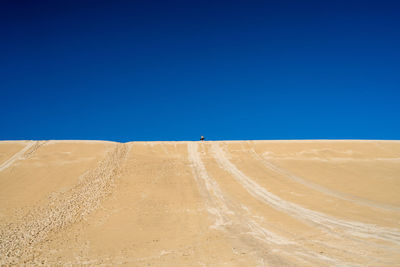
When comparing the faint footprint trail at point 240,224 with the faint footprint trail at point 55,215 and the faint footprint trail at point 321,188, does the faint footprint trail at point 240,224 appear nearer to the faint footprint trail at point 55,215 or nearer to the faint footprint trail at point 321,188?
the faint footprint trail at point 321,188

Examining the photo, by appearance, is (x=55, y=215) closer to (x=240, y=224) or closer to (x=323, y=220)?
(x=240, y=224)

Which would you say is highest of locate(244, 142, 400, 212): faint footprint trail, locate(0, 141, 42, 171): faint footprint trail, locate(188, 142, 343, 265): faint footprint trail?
locate(0, 141, 42, 171): faint footprint trail

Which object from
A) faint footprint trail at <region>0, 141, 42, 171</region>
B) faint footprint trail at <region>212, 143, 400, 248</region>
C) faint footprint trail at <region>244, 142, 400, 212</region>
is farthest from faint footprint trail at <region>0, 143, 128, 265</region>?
faint footprint trail at <region>244, 142, 400, 212</region>

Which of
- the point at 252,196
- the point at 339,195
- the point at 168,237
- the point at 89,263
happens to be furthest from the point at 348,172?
the point at 89,263

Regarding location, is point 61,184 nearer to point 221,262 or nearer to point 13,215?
point 13,215

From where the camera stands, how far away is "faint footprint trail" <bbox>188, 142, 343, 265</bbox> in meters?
7.75

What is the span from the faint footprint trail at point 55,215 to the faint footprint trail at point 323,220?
30.5ft

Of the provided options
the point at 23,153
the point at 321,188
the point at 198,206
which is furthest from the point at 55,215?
the point at 23,153

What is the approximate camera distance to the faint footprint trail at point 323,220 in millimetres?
9516

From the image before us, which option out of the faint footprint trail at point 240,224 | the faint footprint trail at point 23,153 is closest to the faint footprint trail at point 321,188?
the faint footprint trail at point 240,224

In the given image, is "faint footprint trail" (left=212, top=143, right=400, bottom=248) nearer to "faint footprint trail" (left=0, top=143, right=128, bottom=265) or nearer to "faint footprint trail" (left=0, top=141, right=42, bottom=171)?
"faint footprint trail" (left=0, top=143, right=128, bottom=265)

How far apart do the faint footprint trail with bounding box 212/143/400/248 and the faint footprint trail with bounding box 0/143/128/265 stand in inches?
366

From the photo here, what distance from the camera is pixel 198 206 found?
542 inches

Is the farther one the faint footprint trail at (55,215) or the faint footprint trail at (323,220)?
the faint footprint trail at (323,220)
